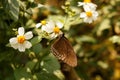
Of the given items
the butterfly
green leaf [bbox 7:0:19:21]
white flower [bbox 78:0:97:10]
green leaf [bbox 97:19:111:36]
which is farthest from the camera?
green leaf [bbox 97:19:111:36]

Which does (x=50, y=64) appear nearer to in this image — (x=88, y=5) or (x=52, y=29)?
(x=52, y=29)

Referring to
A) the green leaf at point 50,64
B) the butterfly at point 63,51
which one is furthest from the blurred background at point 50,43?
the butterfly at point 63,51

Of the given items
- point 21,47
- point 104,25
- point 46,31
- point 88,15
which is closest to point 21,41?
point 21,47

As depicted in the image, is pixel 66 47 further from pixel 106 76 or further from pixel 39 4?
pixel 106 76

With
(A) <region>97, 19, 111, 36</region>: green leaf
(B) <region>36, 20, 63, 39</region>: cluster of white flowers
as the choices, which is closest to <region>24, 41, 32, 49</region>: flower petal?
(B) <region>36, 20, 63, 39</region>: cluster of white flowers

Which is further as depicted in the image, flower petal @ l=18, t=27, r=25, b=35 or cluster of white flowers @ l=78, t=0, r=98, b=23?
cluster of white flowers @ l=78, t=0, r=98, b=23

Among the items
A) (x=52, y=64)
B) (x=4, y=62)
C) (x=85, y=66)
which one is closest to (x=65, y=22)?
(x=52, y=64)

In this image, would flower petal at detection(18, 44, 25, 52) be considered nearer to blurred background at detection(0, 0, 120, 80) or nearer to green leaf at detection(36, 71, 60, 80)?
blurred background at detection(0, 0, 120, 80)
